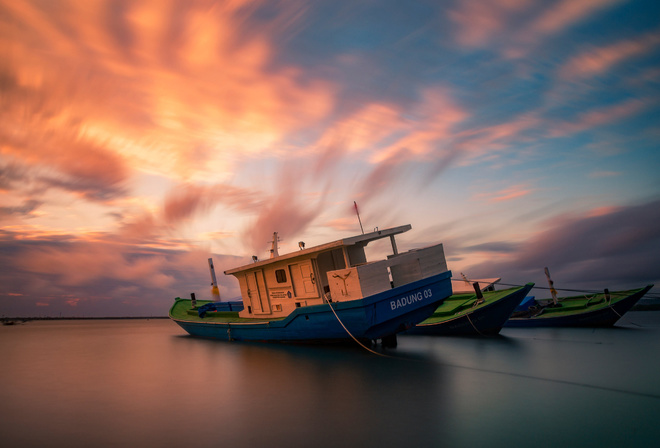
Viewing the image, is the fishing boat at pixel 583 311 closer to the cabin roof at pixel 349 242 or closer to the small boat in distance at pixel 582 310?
the small boat in distance at pixel 582 310

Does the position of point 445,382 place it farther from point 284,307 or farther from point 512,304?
point 512,304

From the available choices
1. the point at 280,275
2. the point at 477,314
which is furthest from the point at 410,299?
the point at 477,314

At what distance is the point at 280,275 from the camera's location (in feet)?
52.2

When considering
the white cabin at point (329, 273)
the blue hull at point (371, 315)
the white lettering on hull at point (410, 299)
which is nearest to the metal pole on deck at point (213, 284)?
the white cabin at point (329, 273)

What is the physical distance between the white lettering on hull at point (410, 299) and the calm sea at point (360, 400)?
1895mm

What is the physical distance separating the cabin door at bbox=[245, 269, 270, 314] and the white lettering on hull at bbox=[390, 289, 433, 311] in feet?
22.4

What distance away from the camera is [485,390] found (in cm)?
864

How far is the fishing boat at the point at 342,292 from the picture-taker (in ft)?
40.1

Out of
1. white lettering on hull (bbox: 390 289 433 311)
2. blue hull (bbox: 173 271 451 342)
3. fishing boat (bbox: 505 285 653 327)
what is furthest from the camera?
fishing boat (bbox: 505 285 653 327)

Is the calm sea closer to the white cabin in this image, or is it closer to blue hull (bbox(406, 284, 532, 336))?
blue hull (bbox(406, 284, 532, 336))

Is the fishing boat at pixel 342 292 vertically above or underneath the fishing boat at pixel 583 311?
above

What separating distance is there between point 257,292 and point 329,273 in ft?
19.5

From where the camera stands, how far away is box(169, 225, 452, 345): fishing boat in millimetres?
12211

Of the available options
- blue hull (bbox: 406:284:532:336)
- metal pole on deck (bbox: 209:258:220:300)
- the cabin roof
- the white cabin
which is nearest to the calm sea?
blue hull (bbox: 406:284:532:336)
